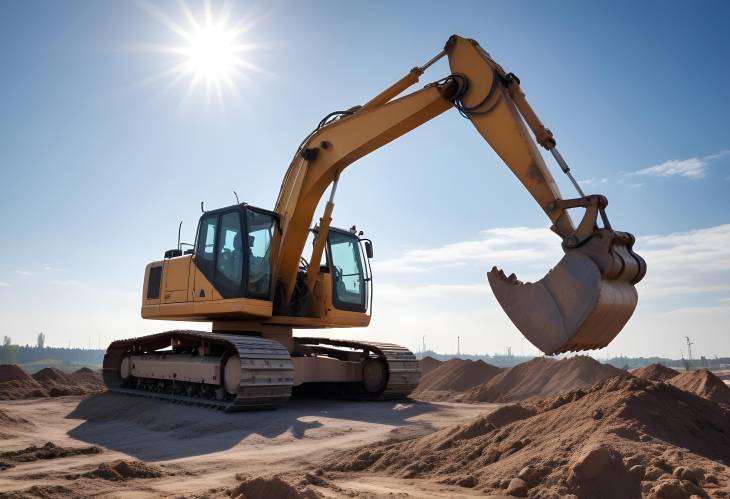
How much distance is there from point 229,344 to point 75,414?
348cm

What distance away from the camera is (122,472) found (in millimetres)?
5496

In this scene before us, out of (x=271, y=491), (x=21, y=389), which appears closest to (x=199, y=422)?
(x=271, y=491)

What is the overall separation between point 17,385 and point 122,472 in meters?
14.5

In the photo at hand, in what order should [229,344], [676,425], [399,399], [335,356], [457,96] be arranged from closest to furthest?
[676,425], [457,96], [229,344], [399,399], [335,356]

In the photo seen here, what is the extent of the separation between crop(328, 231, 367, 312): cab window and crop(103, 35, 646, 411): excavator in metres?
0.03

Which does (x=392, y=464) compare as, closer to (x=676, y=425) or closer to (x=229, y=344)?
(x=676, y=425)

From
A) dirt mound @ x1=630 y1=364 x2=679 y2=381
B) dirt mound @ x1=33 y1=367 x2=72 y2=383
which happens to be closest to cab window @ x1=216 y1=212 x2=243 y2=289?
dirt mound @ x1=630 y1=364 x2=679 y2=381

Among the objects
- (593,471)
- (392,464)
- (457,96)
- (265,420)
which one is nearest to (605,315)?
(593,471)

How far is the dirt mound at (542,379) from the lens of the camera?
17.2 meters

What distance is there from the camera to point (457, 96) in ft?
27.1

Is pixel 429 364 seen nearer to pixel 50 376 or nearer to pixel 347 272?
pixel 347 272

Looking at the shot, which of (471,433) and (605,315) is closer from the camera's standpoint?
(605,315)

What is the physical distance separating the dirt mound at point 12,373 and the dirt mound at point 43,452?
45.8 feet

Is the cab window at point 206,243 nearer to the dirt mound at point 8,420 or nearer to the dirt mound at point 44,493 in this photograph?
the dirt mound at point 8,420
